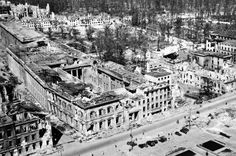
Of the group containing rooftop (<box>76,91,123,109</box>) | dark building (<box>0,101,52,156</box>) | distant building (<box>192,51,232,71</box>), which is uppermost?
distant building (<box>192,51,232,71</box>)

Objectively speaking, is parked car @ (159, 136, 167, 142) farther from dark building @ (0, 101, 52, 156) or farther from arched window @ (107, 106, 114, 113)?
dark building @ (0, 101, 52, 156)

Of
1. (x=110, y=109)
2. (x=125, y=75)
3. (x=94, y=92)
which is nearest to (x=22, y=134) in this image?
(x=110, y=109)

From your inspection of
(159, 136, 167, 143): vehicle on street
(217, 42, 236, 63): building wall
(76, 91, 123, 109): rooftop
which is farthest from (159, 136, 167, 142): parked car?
(217, 42, 236, 63): building wall

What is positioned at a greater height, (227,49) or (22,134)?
(227,49)

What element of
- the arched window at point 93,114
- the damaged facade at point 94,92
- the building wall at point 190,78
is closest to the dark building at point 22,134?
the damaged facade at point 94,92

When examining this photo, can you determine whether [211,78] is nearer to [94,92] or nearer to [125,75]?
[125,75]

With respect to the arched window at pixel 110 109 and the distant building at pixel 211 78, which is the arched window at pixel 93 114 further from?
the distant building at pixel 211 78

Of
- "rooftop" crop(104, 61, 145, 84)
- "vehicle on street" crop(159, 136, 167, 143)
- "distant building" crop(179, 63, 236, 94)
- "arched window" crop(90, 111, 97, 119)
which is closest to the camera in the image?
"vehicle on street" crop(159, 136, 167, 143)

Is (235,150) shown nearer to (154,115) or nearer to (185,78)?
(154,115)

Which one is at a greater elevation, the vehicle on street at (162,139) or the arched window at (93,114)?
the arched window at (93,114)

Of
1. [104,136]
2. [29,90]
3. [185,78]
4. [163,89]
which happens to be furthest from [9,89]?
[185,78]

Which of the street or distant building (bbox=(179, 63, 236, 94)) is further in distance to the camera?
distant building (bbox=(179, 63, 236, 94))

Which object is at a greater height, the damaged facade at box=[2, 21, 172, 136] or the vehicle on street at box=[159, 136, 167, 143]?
the damaged facade at box=[2, 21, 172, 136]
